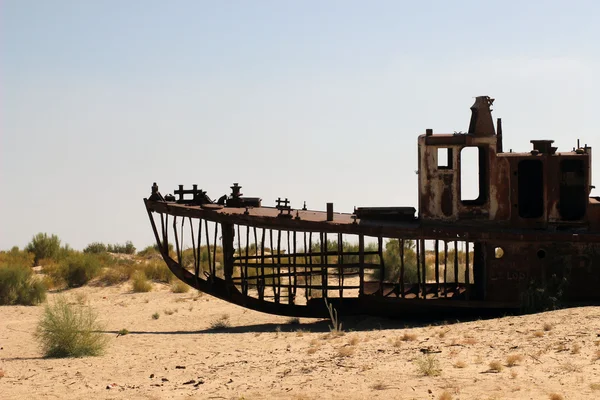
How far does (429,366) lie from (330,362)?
1.71 meters

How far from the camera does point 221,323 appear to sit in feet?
60.9

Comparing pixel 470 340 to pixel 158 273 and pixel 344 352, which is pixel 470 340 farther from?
pixel 158 273

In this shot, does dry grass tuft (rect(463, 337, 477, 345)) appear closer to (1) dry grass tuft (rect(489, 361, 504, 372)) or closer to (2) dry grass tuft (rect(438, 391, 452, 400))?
(1) dry grass tuft (rect(489, 361, 504, 372))

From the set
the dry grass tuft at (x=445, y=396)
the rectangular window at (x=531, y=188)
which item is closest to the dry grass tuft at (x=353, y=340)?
the dry grass tuft at (x=445, y=396)

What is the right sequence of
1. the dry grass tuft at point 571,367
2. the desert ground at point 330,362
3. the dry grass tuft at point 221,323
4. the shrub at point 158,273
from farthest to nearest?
1. the shrub at point 158,273
2. the dry grass tuft at point 221,323
3. the dry grass tuft at point 571,367
4. the desert ground at point 330,362

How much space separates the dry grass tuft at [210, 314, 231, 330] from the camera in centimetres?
1816

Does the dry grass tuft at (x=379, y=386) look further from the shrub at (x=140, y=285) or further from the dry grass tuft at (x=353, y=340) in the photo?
the shrub at (x=140, y=285)

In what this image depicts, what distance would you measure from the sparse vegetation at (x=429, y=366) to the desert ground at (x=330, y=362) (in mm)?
18

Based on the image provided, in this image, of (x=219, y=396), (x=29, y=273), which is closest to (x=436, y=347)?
(x=219, y=396)

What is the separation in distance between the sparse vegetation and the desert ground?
18 millimetres

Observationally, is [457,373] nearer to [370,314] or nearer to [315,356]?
[315,356]

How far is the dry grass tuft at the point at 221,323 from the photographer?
715 inches

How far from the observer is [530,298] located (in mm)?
16016

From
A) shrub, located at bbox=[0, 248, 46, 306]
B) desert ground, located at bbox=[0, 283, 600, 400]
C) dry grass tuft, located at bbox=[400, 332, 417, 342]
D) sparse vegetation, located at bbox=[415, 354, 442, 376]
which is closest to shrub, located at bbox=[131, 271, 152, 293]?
shrub, located at bbox=[0, 248, 46, 306]
